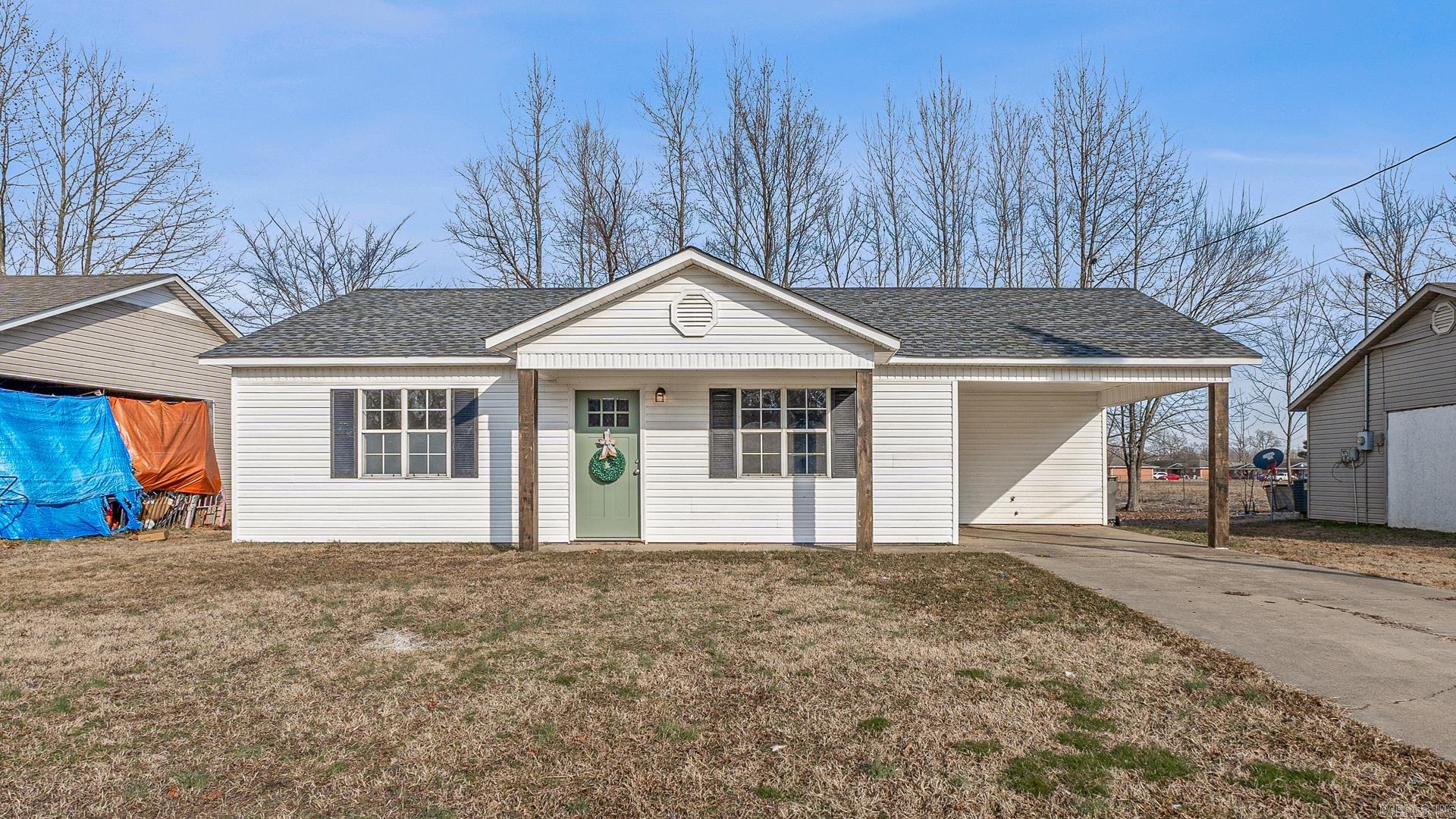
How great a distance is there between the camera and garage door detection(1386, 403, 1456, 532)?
48.1ft

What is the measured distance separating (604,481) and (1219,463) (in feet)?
27.7

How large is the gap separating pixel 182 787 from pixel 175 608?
4.42 meters

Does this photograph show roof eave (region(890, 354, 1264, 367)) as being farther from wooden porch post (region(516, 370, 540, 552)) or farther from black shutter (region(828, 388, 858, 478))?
wooden porch post (region(516, 370, 540, 552))

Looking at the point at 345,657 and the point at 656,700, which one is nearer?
the point at 656,700

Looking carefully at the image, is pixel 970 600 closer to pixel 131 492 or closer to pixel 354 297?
pixel 354 297

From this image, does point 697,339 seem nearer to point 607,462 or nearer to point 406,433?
point 607,462

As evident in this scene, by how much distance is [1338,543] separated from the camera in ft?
43.8

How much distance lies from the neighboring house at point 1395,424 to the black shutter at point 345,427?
17634 millimetres

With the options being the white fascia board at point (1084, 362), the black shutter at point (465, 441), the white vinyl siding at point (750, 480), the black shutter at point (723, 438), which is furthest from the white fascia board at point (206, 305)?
the white fascia board at point (1084, 362)

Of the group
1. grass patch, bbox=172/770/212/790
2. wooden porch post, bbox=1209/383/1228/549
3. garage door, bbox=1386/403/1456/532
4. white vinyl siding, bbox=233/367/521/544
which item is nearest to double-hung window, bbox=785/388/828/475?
white vinyl siding, bbox=233/367/521/544

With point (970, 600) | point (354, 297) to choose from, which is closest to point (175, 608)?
point (970, 600)

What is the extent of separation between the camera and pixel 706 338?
35.5 ft

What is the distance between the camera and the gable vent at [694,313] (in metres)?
10.8

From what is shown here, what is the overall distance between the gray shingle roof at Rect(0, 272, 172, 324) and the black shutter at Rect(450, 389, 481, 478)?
7.13 meters
